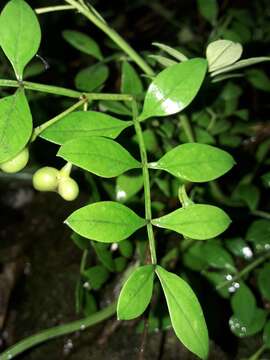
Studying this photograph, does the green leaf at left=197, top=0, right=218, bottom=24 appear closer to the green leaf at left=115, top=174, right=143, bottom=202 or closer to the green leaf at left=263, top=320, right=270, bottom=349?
the green leaf at left=115, top=174, right=143, bottom=202

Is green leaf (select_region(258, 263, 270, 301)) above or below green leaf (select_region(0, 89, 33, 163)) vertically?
below

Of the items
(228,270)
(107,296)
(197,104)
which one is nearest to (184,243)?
(228,270)

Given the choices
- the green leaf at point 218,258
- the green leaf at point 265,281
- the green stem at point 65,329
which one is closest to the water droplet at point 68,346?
the green stem at point 65,329

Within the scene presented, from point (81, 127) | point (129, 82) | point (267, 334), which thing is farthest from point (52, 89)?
point (267, 334)

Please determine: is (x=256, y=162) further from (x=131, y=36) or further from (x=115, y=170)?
(x=131, y=36)

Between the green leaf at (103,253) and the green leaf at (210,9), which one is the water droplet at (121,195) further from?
the green leaf at (210,9)

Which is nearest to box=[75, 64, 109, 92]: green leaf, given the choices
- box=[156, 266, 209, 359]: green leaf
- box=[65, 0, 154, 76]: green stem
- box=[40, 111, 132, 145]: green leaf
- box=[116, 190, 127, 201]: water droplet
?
box=[65, 0, 154, 76]: green stem
